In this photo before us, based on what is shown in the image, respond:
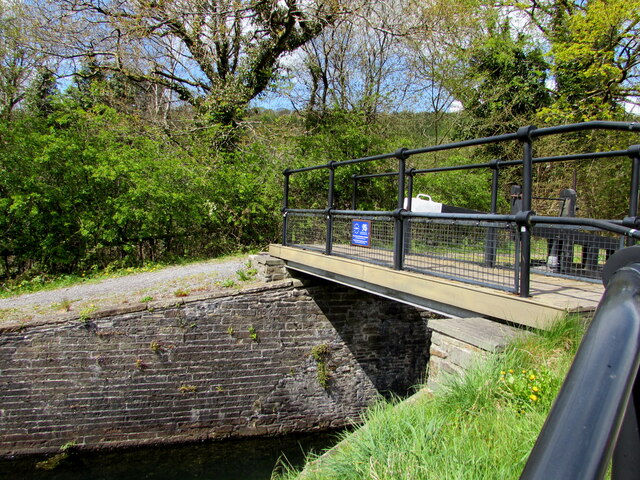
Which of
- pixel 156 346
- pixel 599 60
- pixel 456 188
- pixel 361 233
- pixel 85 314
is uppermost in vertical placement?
pixel 599 60

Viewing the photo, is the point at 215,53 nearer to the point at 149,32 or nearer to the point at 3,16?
the point at 149,32

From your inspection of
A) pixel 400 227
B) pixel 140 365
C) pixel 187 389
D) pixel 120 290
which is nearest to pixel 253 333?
pixel 187 389

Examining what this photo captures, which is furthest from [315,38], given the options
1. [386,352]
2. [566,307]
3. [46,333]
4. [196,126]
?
[566,307]

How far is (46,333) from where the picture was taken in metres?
6.55

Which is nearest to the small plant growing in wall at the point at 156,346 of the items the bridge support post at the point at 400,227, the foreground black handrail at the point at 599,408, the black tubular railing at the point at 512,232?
the black tubular railing at the point at 512,232

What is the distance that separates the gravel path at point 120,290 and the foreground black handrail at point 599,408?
7.39 m

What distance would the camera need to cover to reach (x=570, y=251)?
15.1ft

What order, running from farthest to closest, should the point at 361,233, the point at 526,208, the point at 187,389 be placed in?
the point at 187,389, the point at 361,233, the point at 526,208

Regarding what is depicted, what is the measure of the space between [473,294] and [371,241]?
1.76 meters

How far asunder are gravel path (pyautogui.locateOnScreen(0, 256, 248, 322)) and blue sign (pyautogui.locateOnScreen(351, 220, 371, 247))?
3.13m

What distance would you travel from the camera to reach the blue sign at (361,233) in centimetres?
545

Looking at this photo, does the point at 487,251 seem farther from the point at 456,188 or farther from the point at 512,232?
the point at 456,188

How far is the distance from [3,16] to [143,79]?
22.0 ft

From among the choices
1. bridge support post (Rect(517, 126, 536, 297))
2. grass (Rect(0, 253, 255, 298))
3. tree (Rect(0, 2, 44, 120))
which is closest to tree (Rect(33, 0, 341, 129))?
tree (Rect(0, 2, 44, 120))
